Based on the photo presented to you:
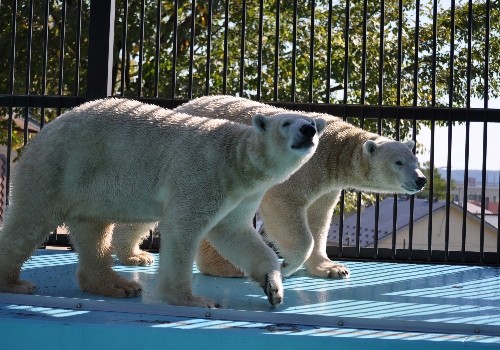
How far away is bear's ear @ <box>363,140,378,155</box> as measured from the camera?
582 cm

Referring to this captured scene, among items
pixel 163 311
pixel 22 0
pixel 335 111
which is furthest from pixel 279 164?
pixel 22 0

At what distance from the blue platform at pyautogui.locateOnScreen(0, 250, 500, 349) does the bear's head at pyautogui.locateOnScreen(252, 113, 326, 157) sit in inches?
32.2

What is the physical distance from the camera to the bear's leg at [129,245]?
5.63 m

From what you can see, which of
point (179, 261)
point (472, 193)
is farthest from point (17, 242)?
point (472, 193)

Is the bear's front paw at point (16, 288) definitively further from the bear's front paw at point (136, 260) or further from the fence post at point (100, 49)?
the fence post at point (100, 49)

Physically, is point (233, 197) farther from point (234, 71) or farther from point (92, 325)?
point (234, 71)

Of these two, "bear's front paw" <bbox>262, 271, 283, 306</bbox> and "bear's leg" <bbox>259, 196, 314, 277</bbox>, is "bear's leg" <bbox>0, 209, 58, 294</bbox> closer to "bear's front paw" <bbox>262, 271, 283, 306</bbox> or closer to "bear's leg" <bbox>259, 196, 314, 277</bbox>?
"bear's front paw" <bbox>262, 271, 283, 306</bbox>

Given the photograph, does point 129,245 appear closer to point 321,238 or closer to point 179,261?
point 321,238

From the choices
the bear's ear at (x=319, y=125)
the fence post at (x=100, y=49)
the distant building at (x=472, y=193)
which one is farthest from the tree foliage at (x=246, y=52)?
the bear's ear at (x=319, y=125)

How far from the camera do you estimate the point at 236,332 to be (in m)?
3.44

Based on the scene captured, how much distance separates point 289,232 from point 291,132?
131 cm

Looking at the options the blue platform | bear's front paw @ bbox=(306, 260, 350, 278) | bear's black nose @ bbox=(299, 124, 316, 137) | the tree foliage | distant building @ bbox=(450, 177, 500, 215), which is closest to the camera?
the blue platform

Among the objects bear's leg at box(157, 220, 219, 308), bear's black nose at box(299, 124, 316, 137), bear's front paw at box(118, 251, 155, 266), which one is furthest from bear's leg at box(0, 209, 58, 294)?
bear's black nose at box(299, 124, 316, 137)

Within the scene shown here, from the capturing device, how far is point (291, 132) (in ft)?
13.5
